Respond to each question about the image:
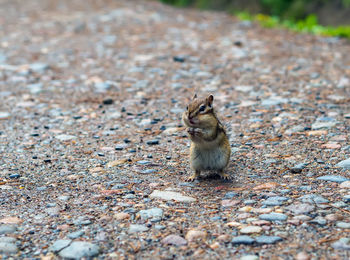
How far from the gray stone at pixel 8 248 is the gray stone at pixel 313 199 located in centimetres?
248

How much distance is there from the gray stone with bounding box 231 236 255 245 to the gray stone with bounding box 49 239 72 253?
127 cm

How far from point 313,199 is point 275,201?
338 millimetres

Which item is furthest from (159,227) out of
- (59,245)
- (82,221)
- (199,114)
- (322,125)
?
(322,125)

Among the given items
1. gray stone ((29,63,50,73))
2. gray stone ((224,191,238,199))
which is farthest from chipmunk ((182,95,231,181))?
gray stone ((29,63,50,73))

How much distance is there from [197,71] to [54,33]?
5.68m

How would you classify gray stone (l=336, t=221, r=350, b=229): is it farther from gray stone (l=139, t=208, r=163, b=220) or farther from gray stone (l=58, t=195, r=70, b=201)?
gray stone (l=58, t=195, r=70, b=201)

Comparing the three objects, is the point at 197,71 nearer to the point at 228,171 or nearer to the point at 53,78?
A: the point at 53,78

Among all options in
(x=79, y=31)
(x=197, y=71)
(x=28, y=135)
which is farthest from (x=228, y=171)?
(x=79, y=31)

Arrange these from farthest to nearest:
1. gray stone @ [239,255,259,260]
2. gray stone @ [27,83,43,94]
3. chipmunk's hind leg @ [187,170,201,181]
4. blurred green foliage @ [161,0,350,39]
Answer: blurred green foliage @ [161,0,350,39], gray stone @ [27,83,43,94], chipmunk's hind leg @ [187,170,201,181], gray stone @ [239,255,259,260]

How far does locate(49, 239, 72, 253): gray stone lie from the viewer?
394 centimetres

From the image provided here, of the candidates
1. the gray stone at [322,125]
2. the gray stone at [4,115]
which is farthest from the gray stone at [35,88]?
the gray stone at [322,125]

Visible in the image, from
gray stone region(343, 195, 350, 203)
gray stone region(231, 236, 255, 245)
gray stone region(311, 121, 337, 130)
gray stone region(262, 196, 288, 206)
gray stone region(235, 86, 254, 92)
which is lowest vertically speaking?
gray stone region(231, 236, 255, 245)

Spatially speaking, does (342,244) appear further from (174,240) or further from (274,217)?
(174,240)

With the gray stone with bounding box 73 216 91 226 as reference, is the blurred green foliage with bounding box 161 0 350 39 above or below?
above
